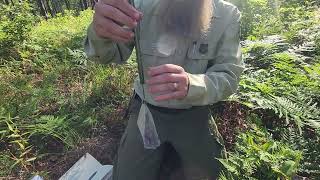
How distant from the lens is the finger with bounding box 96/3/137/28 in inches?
70.1

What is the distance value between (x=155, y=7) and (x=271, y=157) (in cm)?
124

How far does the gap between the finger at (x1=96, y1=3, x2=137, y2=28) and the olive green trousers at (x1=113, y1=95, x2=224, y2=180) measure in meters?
1.04

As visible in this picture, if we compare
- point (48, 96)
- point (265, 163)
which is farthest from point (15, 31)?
point (265, 163)

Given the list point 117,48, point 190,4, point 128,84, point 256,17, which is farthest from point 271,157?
point 256,17

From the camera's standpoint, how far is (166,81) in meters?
1.79

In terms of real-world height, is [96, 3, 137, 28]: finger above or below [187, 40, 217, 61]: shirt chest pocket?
above

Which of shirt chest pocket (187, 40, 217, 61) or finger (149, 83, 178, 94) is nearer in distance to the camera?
finger (149, 83, 178, 94)

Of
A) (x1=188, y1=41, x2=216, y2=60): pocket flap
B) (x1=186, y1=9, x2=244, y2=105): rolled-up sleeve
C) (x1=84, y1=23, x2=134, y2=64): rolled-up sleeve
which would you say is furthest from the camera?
(x1=188, y1=41, x2=216, y2=60): pocket flap

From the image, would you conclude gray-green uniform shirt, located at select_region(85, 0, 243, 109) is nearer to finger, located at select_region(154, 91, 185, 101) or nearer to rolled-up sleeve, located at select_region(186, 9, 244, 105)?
rolled-up sleeve, located at select_region(186, 9, 244, 105)

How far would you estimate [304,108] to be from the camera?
2822mm

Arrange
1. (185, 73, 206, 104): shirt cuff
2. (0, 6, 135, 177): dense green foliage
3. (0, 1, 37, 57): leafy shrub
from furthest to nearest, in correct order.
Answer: (0, 1, 37, 57): leafy shrub, (0, 6, 135, 177): dense green foliage, (185, 73, 206, 104): shirt cuff

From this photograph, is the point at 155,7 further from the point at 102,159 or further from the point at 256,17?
the point at 256,17

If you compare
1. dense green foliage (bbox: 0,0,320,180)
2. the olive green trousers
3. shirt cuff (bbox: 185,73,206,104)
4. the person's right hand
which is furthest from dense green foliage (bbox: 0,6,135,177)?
the person's right hand

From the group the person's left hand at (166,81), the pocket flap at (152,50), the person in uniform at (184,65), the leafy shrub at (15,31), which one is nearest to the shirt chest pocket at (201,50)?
the person in uniform at (184,65)
